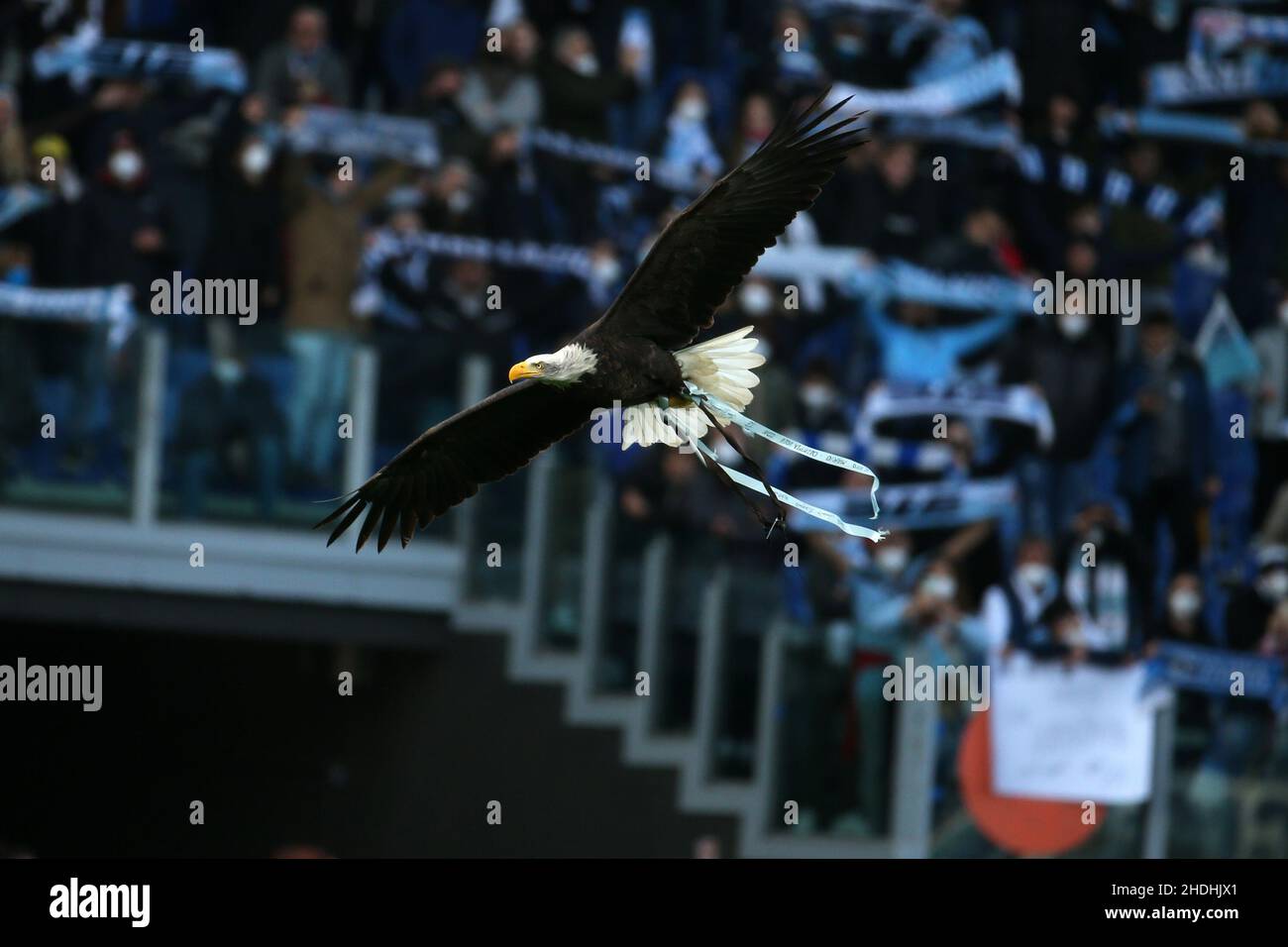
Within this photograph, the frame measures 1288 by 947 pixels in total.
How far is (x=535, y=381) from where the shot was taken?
9.44 metres

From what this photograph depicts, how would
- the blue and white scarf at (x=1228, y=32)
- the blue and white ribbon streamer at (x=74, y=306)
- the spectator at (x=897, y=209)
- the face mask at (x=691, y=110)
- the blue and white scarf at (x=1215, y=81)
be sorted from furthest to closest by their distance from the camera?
the blue and white scarf at (x=1228, y=32)
the blue and white scarf at (x=1215, y=81)
the face mask at (x=691, y=110)
the spectator at (x=897, y=209)
the blue and white ribbon streamer at (x=74, y=306)

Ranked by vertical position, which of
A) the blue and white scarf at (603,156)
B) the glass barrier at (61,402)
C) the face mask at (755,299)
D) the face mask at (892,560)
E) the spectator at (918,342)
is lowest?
the face mask at (892,560)

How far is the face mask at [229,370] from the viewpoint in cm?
1388

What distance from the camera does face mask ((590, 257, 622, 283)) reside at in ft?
47.0

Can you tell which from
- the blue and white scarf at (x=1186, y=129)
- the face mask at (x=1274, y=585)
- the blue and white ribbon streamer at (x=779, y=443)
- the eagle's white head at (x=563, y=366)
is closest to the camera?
the blue and white ribbon streamer at (x=779, y=443)

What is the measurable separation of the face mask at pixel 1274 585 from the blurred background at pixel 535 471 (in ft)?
0.10

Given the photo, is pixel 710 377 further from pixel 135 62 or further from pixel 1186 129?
pixel 1186 129

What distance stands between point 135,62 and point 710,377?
6.89m

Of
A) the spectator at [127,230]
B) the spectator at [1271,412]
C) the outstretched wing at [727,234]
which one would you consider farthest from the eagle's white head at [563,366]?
the spectator at [1271,412]

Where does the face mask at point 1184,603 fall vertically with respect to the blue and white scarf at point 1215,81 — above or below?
below

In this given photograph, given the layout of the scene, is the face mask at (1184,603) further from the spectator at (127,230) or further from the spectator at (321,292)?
the spectator at (127,230)

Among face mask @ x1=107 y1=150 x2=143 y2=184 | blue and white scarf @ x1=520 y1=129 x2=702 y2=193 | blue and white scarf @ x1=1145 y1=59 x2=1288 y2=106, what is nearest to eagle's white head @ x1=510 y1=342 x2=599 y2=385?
blue and white scarf @ x1=520 y1=129 x2=702 y2=193

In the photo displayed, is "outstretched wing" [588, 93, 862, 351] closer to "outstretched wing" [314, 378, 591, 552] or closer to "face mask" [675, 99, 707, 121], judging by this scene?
"outstretched wing" [314, 378, 591, 552]

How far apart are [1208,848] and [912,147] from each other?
16.7 feet
